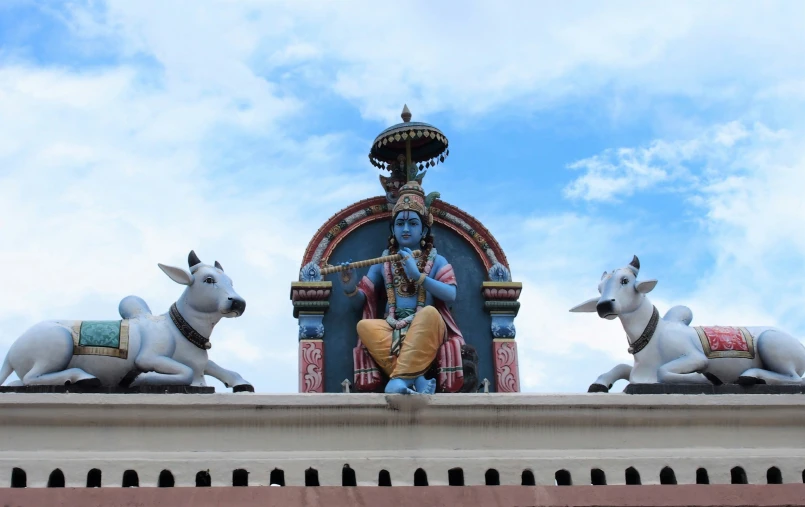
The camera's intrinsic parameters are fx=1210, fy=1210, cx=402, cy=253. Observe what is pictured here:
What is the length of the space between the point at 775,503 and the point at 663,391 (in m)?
1.14

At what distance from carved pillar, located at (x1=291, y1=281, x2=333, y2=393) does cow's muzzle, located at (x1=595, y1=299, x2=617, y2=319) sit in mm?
2544

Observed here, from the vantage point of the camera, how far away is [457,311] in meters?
10.7

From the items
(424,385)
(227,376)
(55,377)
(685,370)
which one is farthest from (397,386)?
(55,377)

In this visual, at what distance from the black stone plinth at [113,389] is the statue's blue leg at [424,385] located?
1516mm

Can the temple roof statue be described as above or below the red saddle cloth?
above

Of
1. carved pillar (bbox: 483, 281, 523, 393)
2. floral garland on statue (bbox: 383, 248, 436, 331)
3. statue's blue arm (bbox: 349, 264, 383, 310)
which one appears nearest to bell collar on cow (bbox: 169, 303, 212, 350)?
floral garland on statue (bbox: 383, 248, 436, 331)

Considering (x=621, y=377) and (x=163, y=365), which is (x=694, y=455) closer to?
(x=621, y=377)

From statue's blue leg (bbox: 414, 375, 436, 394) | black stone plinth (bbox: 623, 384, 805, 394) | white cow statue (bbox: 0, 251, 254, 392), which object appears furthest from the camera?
statue's blue leg (bbox: 414, 375, 436, 394)

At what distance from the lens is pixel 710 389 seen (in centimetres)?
855

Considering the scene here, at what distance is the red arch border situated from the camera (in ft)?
35.7

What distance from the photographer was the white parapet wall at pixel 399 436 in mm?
7797

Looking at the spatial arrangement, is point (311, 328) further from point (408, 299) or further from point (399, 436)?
point (399, 436)

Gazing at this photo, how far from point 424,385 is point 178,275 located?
1969mm

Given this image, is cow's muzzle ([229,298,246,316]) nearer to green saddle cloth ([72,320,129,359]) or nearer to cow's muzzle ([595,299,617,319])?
green saddle cloth ([72,320,129,359])
